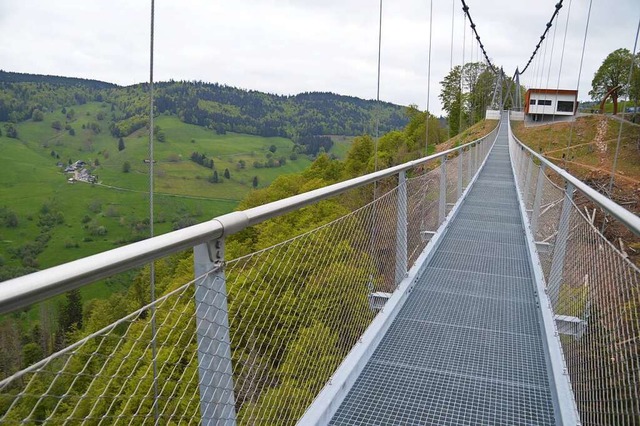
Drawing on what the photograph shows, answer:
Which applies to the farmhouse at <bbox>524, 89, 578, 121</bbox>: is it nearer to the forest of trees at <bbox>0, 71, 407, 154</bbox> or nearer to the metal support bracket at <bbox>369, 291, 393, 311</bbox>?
the forest of trees at <bbox>0, 71, 407, 154</bbox>

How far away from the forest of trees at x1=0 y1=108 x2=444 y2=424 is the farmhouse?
7653 millimetres

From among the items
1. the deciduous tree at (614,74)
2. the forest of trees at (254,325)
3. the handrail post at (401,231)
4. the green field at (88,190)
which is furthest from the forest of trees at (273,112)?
the handrail post at (401,231)

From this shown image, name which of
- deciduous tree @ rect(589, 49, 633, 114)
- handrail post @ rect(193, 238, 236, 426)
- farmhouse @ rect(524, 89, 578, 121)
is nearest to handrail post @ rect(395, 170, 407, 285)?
handrail post @ rect(193, 238, 236, 426)

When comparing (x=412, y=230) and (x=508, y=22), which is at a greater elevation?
(x=508, y=22)

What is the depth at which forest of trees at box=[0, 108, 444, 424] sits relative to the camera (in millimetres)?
1116

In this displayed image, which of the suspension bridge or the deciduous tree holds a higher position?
the deciduous tree

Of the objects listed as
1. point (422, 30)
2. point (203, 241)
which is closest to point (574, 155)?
point (422, 30)

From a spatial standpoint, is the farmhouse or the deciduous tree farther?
the farmhouse

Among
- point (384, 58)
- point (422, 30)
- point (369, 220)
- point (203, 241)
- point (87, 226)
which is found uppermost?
point (422, 30)

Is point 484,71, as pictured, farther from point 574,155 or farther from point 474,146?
point 474,146

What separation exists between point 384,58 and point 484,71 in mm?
29988

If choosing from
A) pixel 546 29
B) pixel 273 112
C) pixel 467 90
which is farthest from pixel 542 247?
pixel 273 112

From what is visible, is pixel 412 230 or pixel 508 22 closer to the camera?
pixel 412 230

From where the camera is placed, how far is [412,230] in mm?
4344
